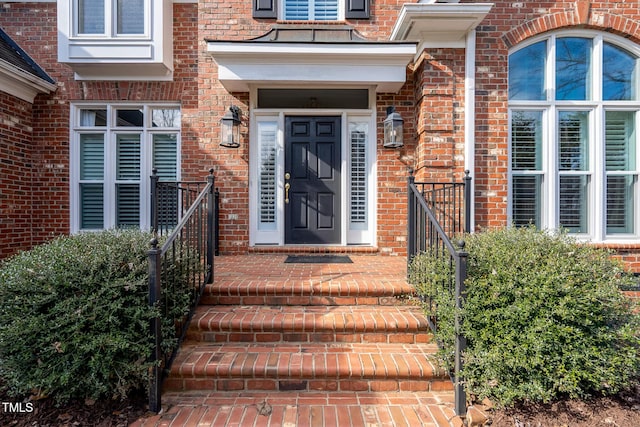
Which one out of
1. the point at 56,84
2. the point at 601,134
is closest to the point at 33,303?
the point at 56,84

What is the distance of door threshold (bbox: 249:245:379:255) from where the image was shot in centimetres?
471

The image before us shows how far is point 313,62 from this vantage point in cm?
422

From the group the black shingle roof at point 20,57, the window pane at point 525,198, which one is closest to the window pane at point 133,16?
the black shingle roof at point 20,57

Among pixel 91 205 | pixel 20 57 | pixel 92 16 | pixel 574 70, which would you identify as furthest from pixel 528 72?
pixel 20 57

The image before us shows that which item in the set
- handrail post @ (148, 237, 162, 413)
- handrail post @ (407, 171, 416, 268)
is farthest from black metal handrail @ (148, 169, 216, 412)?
handrail post @ (407, 171, 416, 268)

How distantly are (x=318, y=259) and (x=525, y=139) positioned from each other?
10.5 feet

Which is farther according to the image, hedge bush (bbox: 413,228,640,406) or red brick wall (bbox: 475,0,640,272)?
red brick wall (bbox: 475,0,640,272)

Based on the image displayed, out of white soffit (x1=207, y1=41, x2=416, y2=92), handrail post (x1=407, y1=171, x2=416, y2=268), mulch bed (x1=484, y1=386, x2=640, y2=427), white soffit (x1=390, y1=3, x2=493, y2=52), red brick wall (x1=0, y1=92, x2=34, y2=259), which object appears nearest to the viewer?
mulch bed (x1=484, y1=386, x2=640, y2=427)

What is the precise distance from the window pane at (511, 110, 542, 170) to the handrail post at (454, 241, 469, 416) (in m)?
2.86

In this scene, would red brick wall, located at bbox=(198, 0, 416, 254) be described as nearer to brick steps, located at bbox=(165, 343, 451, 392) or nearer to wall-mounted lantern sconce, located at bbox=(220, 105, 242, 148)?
wall-mounted lantern sconce, located at bbox=(220, 105, 242, 148)

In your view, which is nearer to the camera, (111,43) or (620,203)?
(620,203)

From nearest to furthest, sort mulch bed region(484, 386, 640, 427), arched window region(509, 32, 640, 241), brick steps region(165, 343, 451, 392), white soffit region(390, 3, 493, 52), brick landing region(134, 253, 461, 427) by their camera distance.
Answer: mulch bed region(484, 386, 640, 427) < brick landing region(134, 253, 461, 427) < brick steps region(165, 343, 451, 392) < white soffit region(390, 3, 493, 52) < arched window region(509, 32, 640, 241)

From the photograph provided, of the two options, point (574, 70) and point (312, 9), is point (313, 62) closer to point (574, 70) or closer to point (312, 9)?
point (312, 9)

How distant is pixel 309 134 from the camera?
4.83 metres
